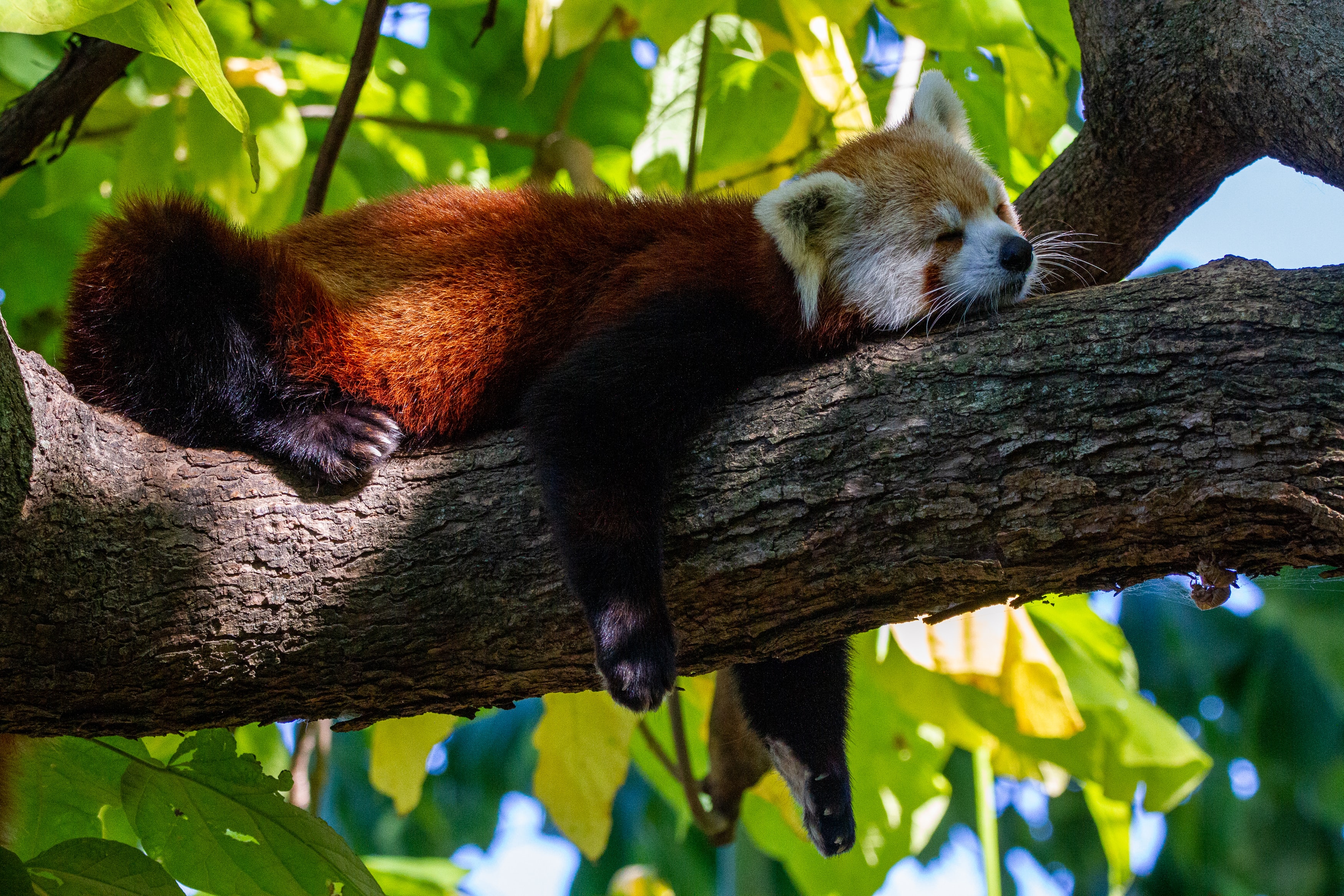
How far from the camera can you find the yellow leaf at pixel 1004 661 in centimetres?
301

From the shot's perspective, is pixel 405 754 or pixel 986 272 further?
pixel 405 754

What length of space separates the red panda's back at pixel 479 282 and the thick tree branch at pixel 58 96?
83 centimetres

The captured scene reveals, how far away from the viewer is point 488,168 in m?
4.68

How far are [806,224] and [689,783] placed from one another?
72.9 inches

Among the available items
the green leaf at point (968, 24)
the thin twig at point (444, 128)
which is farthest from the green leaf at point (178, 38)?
the thin twig at point (444, 128)

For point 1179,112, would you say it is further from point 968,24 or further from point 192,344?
point 192,344

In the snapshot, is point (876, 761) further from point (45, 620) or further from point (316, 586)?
point (45, 620)

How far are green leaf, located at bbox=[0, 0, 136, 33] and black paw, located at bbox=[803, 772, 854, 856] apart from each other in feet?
7.48

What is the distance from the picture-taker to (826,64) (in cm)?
340

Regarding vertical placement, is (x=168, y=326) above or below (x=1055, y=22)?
below

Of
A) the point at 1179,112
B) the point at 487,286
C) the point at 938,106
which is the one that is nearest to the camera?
the point at 1179,112

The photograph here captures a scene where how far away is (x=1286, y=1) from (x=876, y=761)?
2429mm

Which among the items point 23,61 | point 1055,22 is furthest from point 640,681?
point 23,61

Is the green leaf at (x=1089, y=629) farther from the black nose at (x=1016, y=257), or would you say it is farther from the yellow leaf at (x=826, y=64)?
the yellow leaf at (x=826, y=64)
